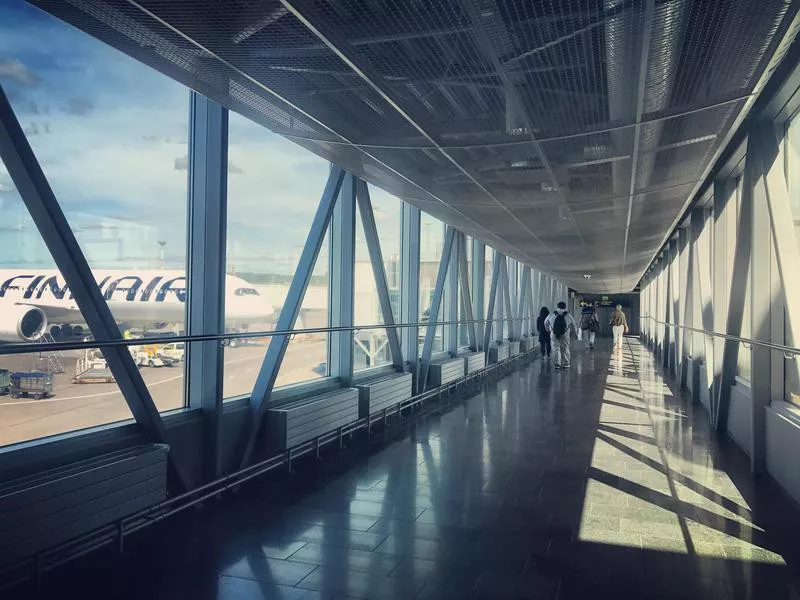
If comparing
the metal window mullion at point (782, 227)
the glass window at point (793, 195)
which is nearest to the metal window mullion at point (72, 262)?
the metal window mullion at point (782, 227)

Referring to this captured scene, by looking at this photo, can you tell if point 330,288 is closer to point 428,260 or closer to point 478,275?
point 428,260

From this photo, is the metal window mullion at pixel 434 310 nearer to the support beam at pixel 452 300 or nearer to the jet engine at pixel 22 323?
the support beam at pixel 452 300

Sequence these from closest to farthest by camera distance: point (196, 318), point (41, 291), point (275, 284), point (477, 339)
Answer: point (41, 291), point (196, 318), point (275, 284), point (477, 339)

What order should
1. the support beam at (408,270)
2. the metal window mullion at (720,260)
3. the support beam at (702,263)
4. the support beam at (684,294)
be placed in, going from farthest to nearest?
the support beam at (684,294) < the support beam at (408,270) < the support beam at (702,263) < the metal window mullion at (720,260)

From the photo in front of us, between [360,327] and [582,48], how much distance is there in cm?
405

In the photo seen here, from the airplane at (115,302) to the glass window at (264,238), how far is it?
0.07 ft

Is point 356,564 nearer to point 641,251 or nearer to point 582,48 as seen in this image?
point 582,48

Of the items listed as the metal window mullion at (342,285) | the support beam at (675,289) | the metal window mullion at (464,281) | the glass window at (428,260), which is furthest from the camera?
the support beam at (675,289)

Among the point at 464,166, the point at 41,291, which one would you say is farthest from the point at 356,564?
the point at 464,166

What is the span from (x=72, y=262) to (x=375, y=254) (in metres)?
4.22

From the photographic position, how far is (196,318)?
4688 mm

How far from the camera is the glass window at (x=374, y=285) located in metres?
7.57

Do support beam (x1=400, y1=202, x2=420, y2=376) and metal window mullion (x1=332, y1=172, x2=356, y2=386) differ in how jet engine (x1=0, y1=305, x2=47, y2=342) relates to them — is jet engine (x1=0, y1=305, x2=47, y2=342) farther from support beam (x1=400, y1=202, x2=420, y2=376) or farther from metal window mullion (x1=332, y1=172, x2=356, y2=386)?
support beam (x1=400, y1=202, x2=420, y2=376)

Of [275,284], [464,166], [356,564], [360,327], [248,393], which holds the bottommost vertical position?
[356,564]
